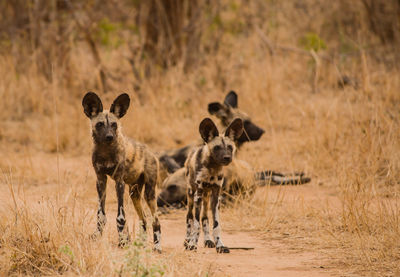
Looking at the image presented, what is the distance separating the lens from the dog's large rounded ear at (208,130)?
15.5 feet

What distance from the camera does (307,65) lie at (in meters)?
11.7

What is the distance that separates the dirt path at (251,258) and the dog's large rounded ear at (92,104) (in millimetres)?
1139

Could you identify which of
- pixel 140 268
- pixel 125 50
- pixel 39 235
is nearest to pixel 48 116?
pixel 125 50

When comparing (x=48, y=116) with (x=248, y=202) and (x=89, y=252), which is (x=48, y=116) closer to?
(x=248, y=202)

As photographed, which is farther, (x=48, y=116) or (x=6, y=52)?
(x=6, y=52)

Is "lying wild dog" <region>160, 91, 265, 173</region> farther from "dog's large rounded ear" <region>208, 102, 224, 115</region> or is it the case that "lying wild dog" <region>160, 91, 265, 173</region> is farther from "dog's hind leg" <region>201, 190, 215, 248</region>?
"dog's hind leg" <region>201, 190, 215, 248</region>

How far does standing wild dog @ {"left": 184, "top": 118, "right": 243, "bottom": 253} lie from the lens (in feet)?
15.3

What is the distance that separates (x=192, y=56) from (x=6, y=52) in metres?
3.35

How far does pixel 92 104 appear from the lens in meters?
4.39

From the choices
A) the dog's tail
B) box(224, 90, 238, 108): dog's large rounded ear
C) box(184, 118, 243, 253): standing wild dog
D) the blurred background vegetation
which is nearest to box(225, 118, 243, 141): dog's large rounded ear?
box(184, 118, 243, 253): standing wild dog

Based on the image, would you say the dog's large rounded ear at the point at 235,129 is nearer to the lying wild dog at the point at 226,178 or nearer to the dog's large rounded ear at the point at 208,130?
the dog's large rounded ear at the point at 208,130

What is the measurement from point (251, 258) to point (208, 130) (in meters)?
1.05

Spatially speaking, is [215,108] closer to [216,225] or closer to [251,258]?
[216,225]

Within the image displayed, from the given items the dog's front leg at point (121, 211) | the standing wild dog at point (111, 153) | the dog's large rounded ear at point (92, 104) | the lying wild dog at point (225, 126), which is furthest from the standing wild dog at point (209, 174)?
the lying wild dog at point (225, 126)
